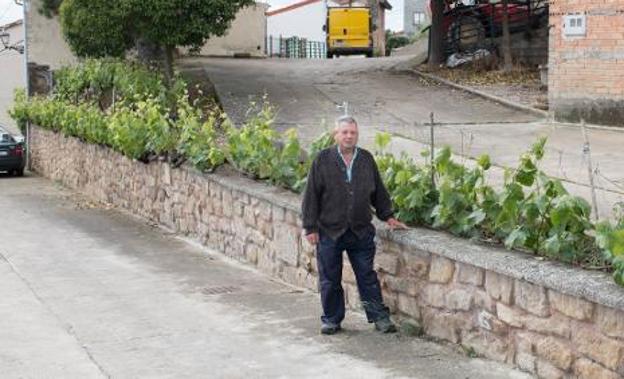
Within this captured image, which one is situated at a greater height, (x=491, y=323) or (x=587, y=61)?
(x=587, y=61)

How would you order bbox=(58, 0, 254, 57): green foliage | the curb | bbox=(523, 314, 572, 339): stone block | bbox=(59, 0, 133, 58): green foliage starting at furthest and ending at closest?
bbox=(59, 0, 133, 58): green foliage, bbox=(58, 0, 254, 57): green foliage, the curb, bbox=(523, 314, 572, 339): stone block

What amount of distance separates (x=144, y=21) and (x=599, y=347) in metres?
15.5

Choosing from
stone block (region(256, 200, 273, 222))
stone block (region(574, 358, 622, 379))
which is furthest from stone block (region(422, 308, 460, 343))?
stone block (region(256, 200, 273, 222))

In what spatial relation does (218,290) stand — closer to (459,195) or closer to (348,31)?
(459,195)

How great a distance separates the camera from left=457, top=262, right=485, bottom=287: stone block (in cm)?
591

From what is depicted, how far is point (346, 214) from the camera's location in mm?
6488

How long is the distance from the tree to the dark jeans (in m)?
13.0

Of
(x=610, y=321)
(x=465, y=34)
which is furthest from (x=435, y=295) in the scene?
(x=465, y=34)

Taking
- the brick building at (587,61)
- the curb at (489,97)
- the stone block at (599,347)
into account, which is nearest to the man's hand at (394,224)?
the stone block at (599,347)

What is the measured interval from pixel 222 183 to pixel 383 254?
3820 millimetres

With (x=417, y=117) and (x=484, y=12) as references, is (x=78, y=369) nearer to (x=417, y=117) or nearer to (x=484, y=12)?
(x=417, y=117)

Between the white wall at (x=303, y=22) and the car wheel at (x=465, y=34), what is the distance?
34.4 m

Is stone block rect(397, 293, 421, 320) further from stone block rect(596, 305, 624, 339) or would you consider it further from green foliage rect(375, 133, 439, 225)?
stone block rect(596, 305, 624, 339)

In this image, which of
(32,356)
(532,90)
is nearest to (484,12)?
(532,90)
